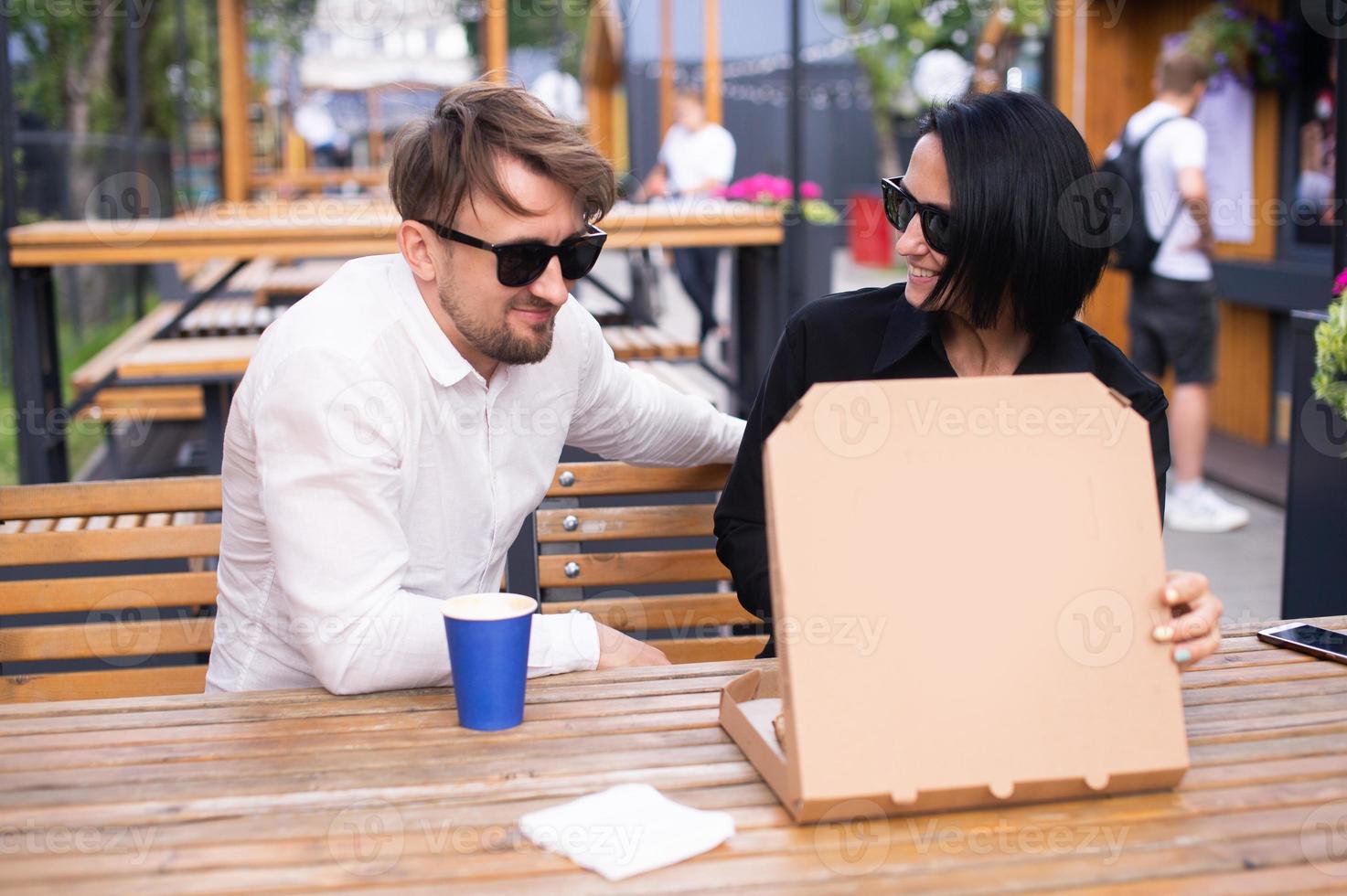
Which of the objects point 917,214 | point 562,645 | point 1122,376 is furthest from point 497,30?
point 562,645

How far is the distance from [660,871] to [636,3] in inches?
612

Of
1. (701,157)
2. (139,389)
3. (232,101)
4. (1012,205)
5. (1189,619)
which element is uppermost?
(232,101)

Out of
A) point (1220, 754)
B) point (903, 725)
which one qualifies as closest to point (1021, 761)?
point (903, 725)

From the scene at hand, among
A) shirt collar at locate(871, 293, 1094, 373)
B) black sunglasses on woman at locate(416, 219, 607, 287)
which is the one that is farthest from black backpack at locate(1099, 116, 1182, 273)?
black sunglasses on woman at locate(416, 219, 607, 287)

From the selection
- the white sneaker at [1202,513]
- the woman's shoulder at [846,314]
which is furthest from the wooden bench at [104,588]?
the white sneaker at [1202,513]

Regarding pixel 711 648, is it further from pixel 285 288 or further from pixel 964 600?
pixel 285 288

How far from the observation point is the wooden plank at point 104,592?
89.5 inches

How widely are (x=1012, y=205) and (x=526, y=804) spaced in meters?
1.22

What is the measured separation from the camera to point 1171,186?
5.56 meters

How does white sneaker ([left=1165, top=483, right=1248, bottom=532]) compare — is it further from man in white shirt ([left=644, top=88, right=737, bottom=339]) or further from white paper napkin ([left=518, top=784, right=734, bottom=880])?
white paper napkin ([left=518, top=784, right=734, bottom=880])

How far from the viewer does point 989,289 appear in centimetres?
210

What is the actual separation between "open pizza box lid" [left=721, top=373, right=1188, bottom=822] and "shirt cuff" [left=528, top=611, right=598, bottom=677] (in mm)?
388

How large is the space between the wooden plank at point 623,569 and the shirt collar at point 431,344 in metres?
0.56

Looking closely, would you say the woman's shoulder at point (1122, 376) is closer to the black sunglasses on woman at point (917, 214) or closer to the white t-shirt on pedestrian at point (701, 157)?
the black sunglasses on woman at point (917, 214)
